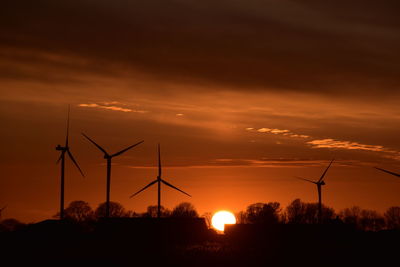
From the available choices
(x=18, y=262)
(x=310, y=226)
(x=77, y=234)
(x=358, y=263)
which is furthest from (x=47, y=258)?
(x=310, y=226)

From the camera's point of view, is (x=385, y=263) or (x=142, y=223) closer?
(x=385, y=263)

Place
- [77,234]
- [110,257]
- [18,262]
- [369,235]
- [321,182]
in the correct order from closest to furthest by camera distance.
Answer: [18,262] < [110,257] < [77,234] < [369,235] < [321,182]

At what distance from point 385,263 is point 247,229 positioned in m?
78.3

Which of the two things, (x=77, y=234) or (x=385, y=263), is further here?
(x=77, y=234)

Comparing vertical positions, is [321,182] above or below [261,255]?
above

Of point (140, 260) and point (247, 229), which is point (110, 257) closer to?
point (140, 260)

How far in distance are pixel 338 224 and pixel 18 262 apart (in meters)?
91.0

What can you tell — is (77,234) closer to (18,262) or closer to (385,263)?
(18,262)

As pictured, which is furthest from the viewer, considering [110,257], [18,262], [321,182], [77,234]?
[321,182]

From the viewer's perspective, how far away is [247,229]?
148 m

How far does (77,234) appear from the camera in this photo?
119 m

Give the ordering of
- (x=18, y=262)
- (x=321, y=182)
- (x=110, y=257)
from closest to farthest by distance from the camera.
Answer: (x=18, y=262) < (x=110, y=257) < (x=321, y=182)

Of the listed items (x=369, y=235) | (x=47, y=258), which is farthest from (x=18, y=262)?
(x=369, y=235)

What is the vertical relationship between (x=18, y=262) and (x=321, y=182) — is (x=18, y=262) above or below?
below
